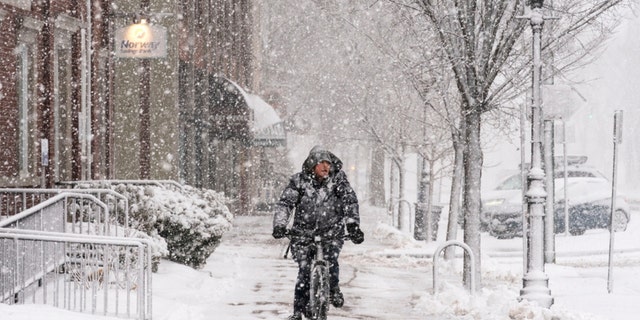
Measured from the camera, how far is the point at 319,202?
30.3ft

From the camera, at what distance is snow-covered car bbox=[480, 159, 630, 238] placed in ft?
82.8

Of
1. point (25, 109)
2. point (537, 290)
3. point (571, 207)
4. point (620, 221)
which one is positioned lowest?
point (537, 290)

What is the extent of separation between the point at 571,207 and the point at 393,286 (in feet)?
42.3

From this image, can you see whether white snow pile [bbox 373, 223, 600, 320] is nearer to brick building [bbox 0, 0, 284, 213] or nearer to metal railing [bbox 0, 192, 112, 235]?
metal railing [bbox 0, 192, 112, 235]

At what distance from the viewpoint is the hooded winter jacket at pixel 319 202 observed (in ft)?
30.3

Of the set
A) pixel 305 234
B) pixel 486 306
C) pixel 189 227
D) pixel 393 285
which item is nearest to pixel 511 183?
pixel 393 285

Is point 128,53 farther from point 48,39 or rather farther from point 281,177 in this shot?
point 281,177

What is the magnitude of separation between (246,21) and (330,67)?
6549mm

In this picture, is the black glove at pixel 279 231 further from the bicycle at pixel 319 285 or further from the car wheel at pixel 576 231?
the car wheel at pixel 576 231

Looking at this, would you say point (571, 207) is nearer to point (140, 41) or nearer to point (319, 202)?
point (140, 41)

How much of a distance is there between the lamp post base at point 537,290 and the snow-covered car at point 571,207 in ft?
44.0

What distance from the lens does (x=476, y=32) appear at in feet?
45.0

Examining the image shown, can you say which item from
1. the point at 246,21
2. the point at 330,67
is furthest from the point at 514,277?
the point at 330,67

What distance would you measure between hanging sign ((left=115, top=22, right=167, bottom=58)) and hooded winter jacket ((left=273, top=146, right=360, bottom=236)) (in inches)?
395
